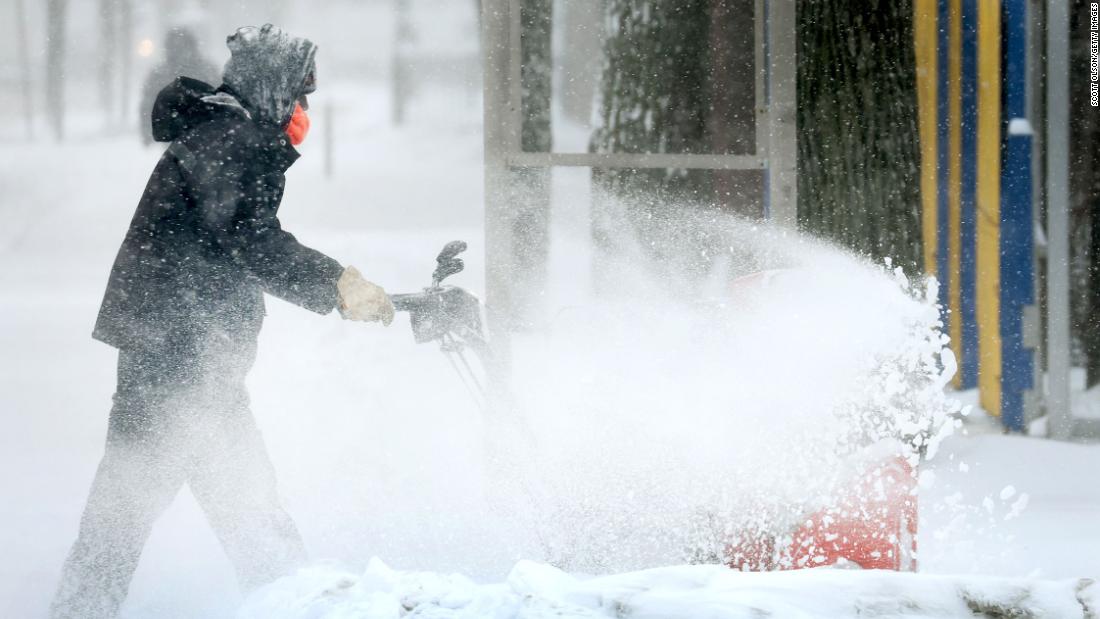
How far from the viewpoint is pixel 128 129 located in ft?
55.1

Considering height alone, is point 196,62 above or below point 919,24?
above

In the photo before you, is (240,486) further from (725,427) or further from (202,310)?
(725,427)

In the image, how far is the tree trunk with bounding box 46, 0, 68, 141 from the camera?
54.7ft

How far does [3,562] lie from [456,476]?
169 centimetres

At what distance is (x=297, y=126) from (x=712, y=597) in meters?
1.75

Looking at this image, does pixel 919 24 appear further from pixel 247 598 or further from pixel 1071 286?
pixel 247 598

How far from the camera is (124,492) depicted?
2.81 metres

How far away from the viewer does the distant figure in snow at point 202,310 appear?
9.19 feet

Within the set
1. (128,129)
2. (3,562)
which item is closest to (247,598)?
(3,562)

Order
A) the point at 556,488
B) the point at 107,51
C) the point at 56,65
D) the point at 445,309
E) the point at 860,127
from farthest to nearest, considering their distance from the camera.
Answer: the point at 107,51, the point at 56,65, the point at 860,127, the point at 556,488, the point at 445,309

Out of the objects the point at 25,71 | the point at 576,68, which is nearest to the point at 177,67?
the point at 576,68

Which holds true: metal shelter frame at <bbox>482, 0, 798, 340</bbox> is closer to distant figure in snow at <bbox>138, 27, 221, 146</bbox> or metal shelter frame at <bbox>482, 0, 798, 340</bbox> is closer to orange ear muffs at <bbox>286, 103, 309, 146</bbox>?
orange ear muffs at <bbox>286, 103, 309, 146</bbox>

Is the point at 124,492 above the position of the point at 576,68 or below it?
below

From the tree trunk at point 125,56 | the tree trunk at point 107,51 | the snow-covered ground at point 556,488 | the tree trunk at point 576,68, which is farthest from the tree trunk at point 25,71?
the snow-covered ground at point 556,488
